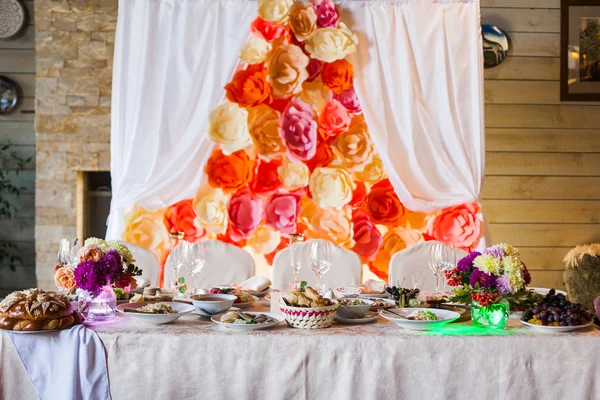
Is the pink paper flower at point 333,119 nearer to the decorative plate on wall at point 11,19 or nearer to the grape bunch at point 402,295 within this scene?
the grape bunch at point 402,295

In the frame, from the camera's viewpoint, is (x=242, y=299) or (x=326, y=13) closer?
(x=242, y=299)

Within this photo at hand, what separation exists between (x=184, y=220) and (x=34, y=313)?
78.7 inches

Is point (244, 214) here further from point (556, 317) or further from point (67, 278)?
point (556, 317)

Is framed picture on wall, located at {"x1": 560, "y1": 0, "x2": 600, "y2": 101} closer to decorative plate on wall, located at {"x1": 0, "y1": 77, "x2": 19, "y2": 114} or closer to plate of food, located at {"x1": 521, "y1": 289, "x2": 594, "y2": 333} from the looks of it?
plate of food, located at {"x1": 521, "y1": 289, "x2": 594, "y2": 333}

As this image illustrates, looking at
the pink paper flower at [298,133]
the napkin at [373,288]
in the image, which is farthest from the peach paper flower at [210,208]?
the napkin at [373,288]

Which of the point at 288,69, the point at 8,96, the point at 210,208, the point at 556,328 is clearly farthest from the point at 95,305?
the point at 8,96

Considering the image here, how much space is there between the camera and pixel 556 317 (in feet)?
5.96

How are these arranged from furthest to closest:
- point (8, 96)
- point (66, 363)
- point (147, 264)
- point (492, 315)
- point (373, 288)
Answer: point (8, 96) < point (147, 264) < point (373, 288) < point (492, 315) < point (66, 363)

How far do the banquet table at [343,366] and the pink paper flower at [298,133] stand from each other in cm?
202

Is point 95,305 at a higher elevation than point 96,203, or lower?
lower

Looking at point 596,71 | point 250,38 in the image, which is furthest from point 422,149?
point 596,71

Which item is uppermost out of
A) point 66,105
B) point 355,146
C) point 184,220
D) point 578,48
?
point 578,48

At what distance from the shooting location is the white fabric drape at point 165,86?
3605 mm

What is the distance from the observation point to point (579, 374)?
5.73 ft
